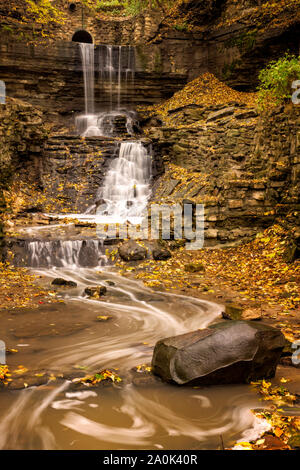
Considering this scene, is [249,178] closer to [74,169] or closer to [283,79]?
[283,79]

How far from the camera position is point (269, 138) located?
10.3m

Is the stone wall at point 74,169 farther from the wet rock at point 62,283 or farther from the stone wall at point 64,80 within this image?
the wet rock at point 62,283

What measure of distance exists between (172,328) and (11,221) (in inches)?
326

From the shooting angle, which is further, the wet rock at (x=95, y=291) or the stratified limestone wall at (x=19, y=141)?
the stratified limestone wall at (x=19, y=141)

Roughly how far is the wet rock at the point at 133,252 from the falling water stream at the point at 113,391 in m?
1.30

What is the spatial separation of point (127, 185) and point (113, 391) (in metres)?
13.0

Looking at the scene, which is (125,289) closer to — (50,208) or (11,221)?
(11,221)

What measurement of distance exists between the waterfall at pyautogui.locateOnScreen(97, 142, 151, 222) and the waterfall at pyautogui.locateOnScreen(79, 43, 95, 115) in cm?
634

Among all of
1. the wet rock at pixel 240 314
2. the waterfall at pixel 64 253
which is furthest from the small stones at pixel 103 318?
→ the waterfall at pixel 64 253

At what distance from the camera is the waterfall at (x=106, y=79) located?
20438mm

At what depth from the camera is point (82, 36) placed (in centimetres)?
2345

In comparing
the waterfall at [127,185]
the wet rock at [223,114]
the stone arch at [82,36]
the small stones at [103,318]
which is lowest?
the small stones at [103,318]

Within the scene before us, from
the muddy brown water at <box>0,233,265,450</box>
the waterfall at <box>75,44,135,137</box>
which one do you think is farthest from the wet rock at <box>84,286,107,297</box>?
the waterfall at <box>75,44,135,137</box>
